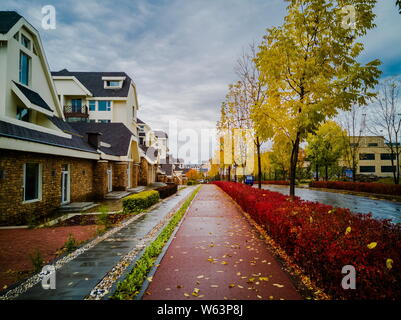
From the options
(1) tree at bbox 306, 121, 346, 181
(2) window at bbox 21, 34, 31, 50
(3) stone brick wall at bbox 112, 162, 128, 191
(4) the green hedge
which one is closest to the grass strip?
(4) the green hedge

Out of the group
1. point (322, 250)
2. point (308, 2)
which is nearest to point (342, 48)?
point (308, 2)

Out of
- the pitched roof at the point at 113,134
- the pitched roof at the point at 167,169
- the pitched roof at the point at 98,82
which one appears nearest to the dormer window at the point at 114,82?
the pitched roof at the point at 98,82

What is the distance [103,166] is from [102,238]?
10711 millimetres

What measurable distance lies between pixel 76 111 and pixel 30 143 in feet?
84.1

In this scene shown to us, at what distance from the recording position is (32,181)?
10.3m

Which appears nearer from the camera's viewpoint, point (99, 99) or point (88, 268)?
point (88, 268)

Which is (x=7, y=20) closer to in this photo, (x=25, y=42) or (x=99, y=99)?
(x=25, y=42)

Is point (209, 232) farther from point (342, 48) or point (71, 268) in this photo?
point (342, 48)

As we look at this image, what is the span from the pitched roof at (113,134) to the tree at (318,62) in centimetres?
1577

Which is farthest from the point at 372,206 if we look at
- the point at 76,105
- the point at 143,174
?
the point at 76,105

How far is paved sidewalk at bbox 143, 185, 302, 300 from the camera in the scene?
3885mm

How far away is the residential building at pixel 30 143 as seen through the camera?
8845 millimetres
